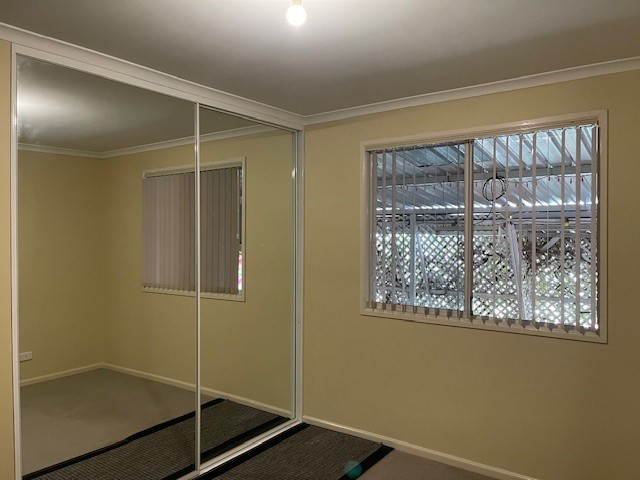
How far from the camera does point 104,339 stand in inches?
113

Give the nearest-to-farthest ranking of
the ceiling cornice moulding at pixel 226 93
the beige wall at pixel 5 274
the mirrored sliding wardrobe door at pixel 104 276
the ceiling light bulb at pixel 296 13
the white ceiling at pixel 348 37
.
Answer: the ceiling light bulb at pixel 296 13, the white ceiling at pixel 348 37, the beige wall at pixel 5 274, the ceiling cornice moulding at pixel 226 93, the mirrored sliding wardrobe door at pixel 104 276

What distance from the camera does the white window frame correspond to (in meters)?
2.64

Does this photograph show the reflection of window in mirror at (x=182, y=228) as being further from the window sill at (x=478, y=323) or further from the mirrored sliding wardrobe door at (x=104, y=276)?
the window sill at (x=478, y=323)

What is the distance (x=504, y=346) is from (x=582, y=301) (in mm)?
525

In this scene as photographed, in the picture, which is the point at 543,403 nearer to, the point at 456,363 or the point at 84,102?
the point at 456,363

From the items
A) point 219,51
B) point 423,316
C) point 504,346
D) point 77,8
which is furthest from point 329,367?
point 77,8

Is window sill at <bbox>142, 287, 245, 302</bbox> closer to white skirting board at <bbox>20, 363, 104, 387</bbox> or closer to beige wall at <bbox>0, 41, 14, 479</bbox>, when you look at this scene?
white skirting board at <bbox>20, 363, 104, 387</bbox>

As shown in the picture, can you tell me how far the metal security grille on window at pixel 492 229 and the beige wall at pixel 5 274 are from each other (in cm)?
225

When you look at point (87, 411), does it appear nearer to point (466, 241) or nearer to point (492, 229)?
point (466, 241)

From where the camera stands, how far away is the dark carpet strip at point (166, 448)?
8.98 feet

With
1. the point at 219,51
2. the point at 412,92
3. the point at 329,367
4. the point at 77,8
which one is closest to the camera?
the point at 77,8

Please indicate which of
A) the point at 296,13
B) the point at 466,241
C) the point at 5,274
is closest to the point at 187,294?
the point at 5,274

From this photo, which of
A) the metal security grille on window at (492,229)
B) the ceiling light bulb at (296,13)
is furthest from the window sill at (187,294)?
the ceiling light bulb at (296,13)

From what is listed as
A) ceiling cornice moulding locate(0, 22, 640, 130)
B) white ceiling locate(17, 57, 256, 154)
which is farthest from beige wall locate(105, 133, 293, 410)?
ceiling cornice moulding locate(0, 22, 640, 130)
